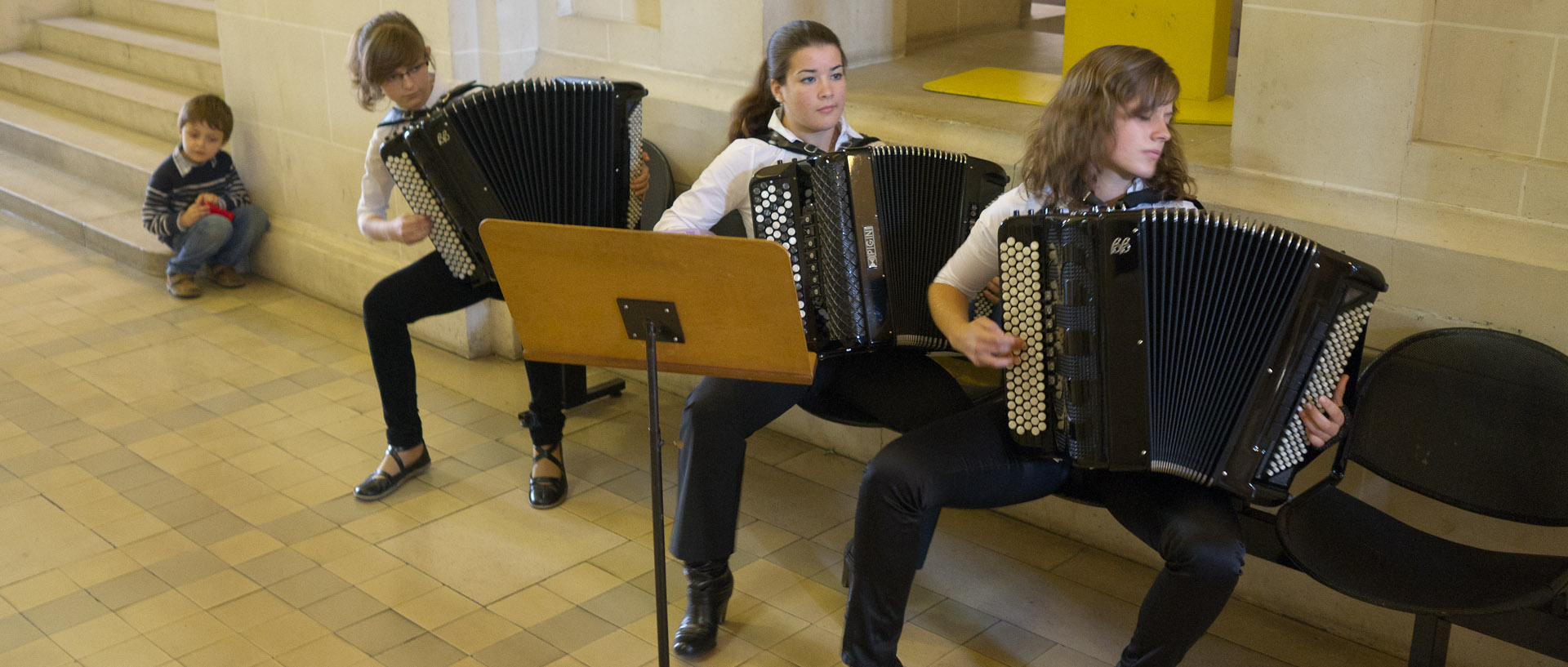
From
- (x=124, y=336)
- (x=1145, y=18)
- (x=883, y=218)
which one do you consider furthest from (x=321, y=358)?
(x=1145, y=18)

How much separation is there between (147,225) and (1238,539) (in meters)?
4.60

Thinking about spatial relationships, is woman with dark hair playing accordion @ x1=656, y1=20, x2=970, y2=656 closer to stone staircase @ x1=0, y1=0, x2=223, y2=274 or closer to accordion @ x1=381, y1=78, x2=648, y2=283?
accordion @ x1=381, y1=78, x2=648, y2=283

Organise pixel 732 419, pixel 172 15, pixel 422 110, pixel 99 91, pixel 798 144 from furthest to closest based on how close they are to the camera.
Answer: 1. pixel 172 15
2. pixel 99 91
3. pixel 422 110
4. pixel 798 144
5. pixel 732 419

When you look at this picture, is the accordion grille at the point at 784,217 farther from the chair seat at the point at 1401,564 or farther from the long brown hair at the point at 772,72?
the chair seat at the point at 1401,564

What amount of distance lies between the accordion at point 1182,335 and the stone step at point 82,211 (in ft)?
14.6

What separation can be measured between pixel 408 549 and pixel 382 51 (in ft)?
4.27

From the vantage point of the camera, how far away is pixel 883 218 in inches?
112

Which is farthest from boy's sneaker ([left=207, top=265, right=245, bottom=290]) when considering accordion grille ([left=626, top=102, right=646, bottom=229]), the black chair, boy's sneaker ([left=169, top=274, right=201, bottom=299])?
the black chair

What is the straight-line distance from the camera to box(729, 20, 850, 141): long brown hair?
3.01 m

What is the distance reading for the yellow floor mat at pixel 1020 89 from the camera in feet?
12.1

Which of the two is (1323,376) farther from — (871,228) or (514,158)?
(514,158)

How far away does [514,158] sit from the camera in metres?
3.27

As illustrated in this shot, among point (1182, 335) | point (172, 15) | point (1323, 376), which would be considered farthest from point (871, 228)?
point (172, 15)

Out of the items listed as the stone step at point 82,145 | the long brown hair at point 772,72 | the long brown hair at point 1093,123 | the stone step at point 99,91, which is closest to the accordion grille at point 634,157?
the long brown hair at point 772,72
